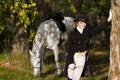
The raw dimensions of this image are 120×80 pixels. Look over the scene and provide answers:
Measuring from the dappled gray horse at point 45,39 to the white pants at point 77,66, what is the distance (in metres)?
4.86

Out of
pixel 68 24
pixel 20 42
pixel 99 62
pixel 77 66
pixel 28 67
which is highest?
pixel 77 66

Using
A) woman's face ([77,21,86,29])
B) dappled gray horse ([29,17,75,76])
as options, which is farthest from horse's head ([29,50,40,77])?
woman's face ([77,21,86,29])

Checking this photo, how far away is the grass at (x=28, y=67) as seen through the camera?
1405cm

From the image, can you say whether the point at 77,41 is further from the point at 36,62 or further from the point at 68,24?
the point at 68,24

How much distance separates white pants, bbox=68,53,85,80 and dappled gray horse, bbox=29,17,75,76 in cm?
486

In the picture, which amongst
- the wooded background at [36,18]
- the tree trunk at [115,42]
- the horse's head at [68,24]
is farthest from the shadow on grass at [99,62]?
the tree trunk at [115,42]

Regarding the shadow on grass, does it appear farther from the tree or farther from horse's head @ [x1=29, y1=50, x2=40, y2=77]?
the tree

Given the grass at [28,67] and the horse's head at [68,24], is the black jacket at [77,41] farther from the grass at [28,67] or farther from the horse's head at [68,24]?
the horse's head at [68,24]

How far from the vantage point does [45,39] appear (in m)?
14.9

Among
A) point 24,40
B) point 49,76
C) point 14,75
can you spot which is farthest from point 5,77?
point 24,40

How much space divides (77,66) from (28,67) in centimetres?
659

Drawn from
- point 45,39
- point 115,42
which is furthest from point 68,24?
point 115,42

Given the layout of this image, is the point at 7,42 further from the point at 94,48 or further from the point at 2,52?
the point at 94,48

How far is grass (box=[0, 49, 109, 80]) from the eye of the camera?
46.1ft
